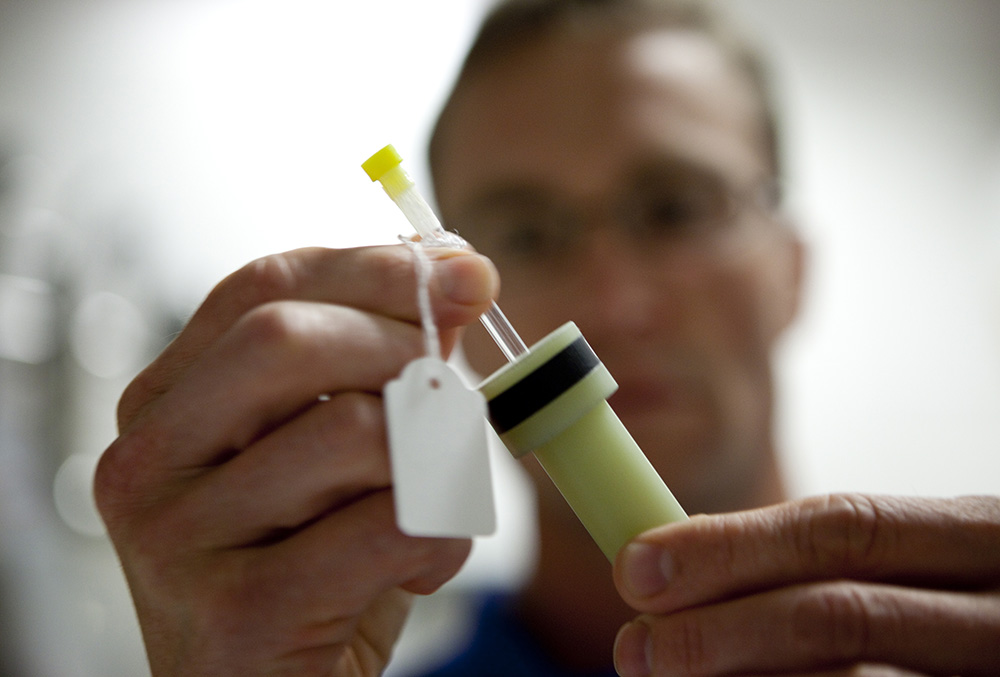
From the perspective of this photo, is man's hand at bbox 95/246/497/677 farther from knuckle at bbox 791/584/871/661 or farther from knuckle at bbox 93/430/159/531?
knuckle at bbox 791/584/871/661

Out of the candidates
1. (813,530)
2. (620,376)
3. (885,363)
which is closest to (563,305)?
(620,376)

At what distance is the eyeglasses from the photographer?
108cm

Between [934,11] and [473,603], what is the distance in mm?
2556

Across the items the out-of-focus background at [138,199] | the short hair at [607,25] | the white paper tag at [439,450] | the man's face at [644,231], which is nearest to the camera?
the white paper tag at [439,450]

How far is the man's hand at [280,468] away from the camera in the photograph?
1.28 ft

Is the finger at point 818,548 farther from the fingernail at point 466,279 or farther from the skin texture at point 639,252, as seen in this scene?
the skin texture at point 639,252

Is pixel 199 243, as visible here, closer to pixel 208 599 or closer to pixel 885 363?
pixel 208 599

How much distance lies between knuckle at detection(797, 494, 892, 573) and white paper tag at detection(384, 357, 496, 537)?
0.23 metres

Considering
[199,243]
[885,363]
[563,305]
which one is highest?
[199,243]

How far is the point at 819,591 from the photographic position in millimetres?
410

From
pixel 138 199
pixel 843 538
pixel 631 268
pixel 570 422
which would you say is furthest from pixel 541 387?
pixel 138 199

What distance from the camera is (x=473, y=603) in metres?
1.36

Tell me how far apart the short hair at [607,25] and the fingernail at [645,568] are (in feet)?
3.44

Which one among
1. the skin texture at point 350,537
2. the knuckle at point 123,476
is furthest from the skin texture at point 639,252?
the knuckle at point 123,476
